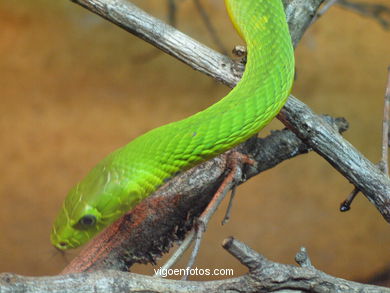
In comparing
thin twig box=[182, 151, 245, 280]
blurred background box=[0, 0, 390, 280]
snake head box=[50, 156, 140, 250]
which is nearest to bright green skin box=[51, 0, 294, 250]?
snake head box=[50, 156, 140, 250]

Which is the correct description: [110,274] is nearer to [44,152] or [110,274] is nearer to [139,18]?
[139,18]

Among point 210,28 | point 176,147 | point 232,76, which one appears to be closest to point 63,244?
point 176,147

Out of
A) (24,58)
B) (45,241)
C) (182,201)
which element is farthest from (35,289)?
(24,58)

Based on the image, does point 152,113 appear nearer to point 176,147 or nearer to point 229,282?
point 176,147

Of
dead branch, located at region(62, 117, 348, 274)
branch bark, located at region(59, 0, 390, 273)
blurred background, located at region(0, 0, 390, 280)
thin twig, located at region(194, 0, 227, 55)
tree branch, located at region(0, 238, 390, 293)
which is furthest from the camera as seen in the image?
thin twig, located at region(194, 0, 227, 55)

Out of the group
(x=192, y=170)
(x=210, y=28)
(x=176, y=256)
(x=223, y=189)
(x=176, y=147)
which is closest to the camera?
(x=176, y=256)

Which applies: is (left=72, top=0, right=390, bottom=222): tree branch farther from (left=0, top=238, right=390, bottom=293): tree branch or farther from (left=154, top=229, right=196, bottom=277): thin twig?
(left=154, top=229, right=196, bottom=277): thin twig
